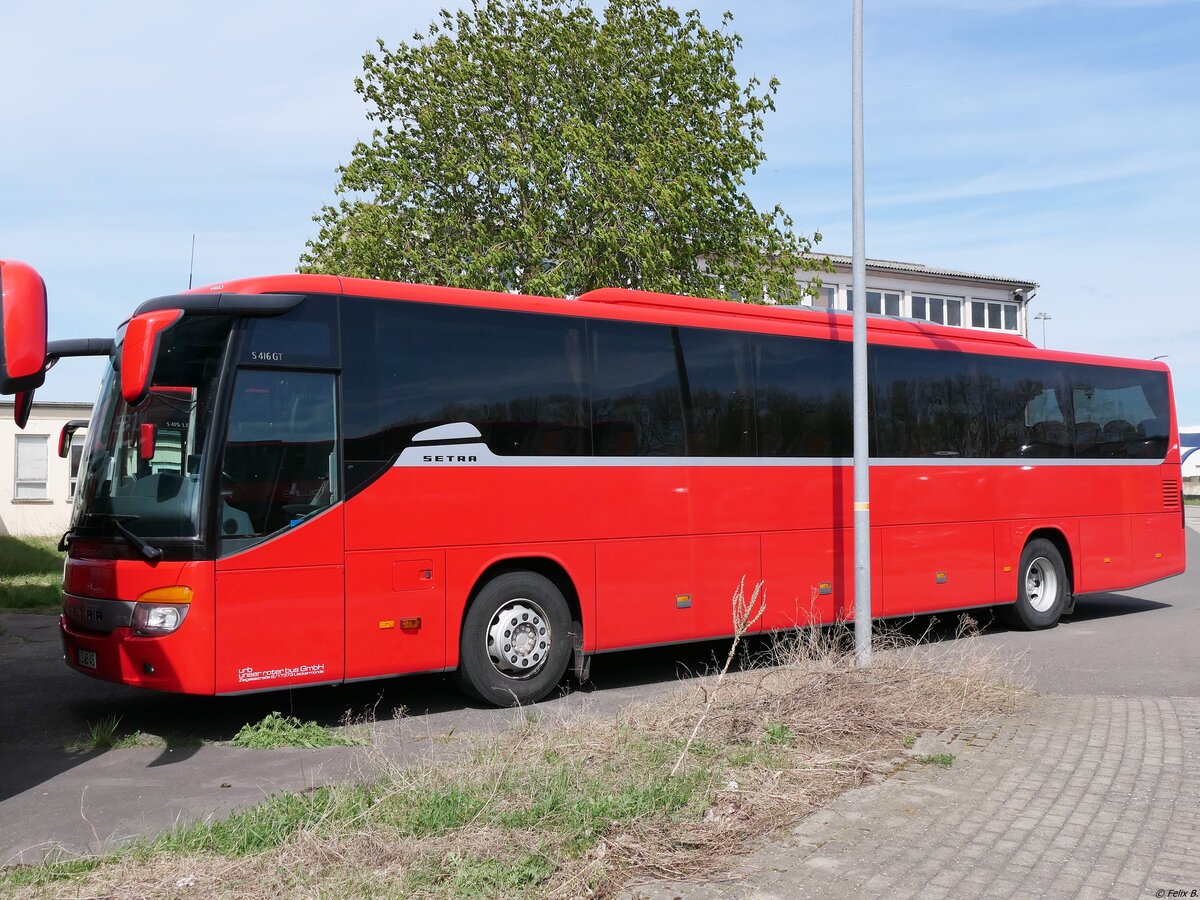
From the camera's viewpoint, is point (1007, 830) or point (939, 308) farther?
point (939, 308)

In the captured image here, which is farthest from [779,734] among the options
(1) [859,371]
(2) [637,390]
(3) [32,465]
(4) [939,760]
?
(3) [32,465]

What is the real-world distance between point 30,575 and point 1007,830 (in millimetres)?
20737

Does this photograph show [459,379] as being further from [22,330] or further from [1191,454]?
[1191,454]

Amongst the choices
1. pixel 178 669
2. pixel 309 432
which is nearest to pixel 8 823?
pixel 178 669

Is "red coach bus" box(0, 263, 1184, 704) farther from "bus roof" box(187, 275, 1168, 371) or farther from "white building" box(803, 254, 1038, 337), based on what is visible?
"white building" box(803, 254, 1038, 337)

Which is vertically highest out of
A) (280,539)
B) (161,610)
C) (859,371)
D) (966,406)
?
(859,371)

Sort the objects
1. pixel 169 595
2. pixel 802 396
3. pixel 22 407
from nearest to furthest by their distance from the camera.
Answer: pixel 22 407 < pixel 169 595 < pixel 802 396

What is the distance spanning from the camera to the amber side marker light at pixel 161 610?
7.61 meters

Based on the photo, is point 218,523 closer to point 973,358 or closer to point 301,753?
point 301,753

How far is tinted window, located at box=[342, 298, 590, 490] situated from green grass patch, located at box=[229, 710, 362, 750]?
5.70 ft

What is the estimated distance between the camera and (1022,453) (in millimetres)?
13820

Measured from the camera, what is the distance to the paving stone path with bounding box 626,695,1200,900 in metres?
4.75

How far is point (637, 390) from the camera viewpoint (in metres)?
10.1

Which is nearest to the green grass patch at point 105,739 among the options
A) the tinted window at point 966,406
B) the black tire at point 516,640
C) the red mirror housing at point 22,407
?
the red mirror housing at point 22,407
